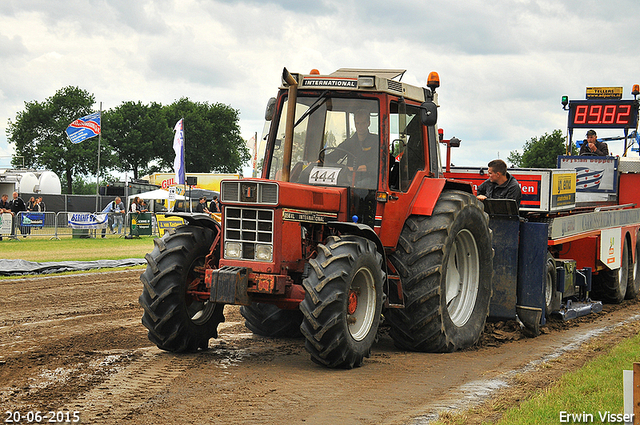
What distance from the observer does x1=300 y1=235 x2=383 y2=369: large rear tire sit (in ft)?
20.9

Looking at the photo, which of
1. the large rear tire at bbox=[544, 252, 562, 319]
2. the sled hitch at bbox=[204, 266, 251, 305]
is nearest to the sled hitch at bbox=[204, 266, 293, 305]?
the sled hitch at bbox=[204, 266, 251, 305]

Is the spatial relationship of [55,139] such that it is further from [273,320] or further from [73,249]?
[273,320]

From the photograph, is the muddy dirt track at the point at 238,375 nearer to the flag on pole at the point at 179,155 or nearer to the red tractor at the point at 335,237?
the red tractor at the point at 335,237

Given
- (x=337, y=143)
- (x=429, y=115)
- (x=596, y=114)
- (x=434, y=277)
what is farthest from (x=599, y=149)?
(x=337, y=143)

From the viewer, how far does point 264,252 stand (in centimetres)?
688

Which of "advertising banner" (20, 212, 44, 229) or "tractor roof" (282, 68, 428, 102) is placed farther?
"advertising banner" (20, 212, 44, 229)

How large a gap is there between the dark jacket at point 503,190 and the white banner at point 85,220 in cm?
2137

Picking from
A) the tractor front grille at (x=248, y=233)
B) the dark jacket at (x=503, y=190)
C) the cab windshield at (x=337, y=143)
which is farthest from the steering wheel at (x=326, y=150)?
the dark jacket at (x=503, y=190)

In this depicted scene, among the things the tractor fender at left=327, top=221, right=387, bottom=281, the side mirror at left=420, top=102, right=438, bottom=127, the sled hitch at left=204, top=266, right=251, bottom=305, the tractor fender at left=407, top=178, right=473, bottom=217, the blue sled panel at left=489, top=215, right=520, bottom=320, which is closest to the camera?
the sled hitch at left=204, top=266, right=251, bottom=305

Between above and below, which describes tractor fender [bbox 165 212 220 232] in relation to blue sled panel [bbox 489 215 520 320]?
above

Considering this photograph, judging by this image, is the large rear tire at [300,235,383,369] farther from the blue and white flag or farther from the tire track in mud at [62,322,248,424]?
the blue and white flag

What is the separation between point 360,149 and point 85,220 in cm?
2309

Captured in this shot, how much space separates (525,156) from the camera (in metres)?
71.6

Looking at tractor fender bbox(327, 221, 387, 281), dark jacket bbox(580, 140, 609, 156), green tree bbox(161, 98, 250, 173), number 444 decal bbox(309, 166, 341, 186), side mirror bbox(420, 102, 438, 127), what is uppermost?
green tree bbox(161, 98, 250, 173)
